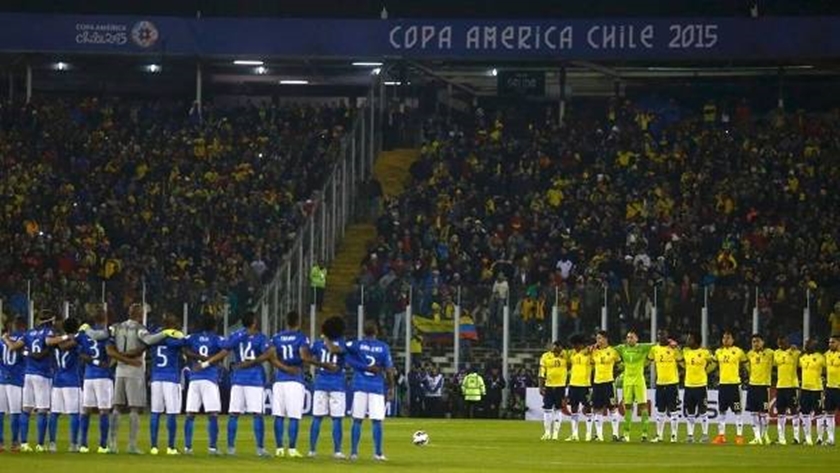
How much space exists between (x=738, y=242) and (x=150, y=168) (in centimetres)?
1935

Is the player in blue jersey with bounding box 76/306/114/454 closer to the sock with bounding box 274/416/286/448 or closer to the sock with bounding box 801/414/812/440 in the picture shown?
the sock with bounding box 274/416/286/448

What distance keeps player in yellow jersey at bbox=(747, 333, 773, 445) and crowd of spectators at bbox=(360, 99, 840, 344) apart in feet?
31.9

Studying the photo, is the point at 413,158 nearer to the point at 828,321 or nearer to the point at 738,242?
the point at 738,242

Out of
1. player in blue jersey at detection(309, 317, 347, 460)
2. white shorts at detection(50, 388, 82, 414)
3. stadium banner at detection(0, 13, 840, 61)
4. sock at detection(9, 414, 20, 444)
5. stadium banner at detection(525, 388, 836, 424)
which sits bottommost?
stadium banner at detection(525, 388, 836, 424)

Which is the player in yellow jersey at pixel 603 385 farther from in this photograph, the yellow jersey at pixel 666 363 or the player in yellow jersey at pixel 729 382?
the player in yellow jersey at pixel 729 382

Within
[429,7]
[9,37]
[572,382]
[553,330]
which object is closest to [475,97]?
[429,7]

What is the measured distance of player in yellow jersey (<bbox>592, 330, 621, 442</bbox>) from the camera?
41844 mm

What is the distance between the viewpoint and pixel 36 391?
1316 inches

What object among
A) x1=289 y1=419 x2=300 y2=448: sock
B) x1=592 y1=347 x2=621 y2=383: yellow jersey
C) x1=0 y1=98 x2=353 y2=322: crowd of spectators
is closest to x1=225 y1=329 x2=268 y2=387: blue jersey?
x1=289 y1=419 x2=300 y2=448: sock

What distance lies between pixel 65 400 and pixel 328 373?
4.55 meters

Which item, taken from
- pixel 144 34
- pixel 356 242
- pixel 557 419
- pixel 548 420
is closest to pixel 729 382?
pixel 557 419

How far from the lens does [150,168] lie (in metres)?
65.7

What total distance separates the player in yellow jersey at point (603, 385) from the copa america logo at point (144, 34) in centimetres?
2958

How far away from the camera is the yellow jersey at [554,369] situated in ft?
141
